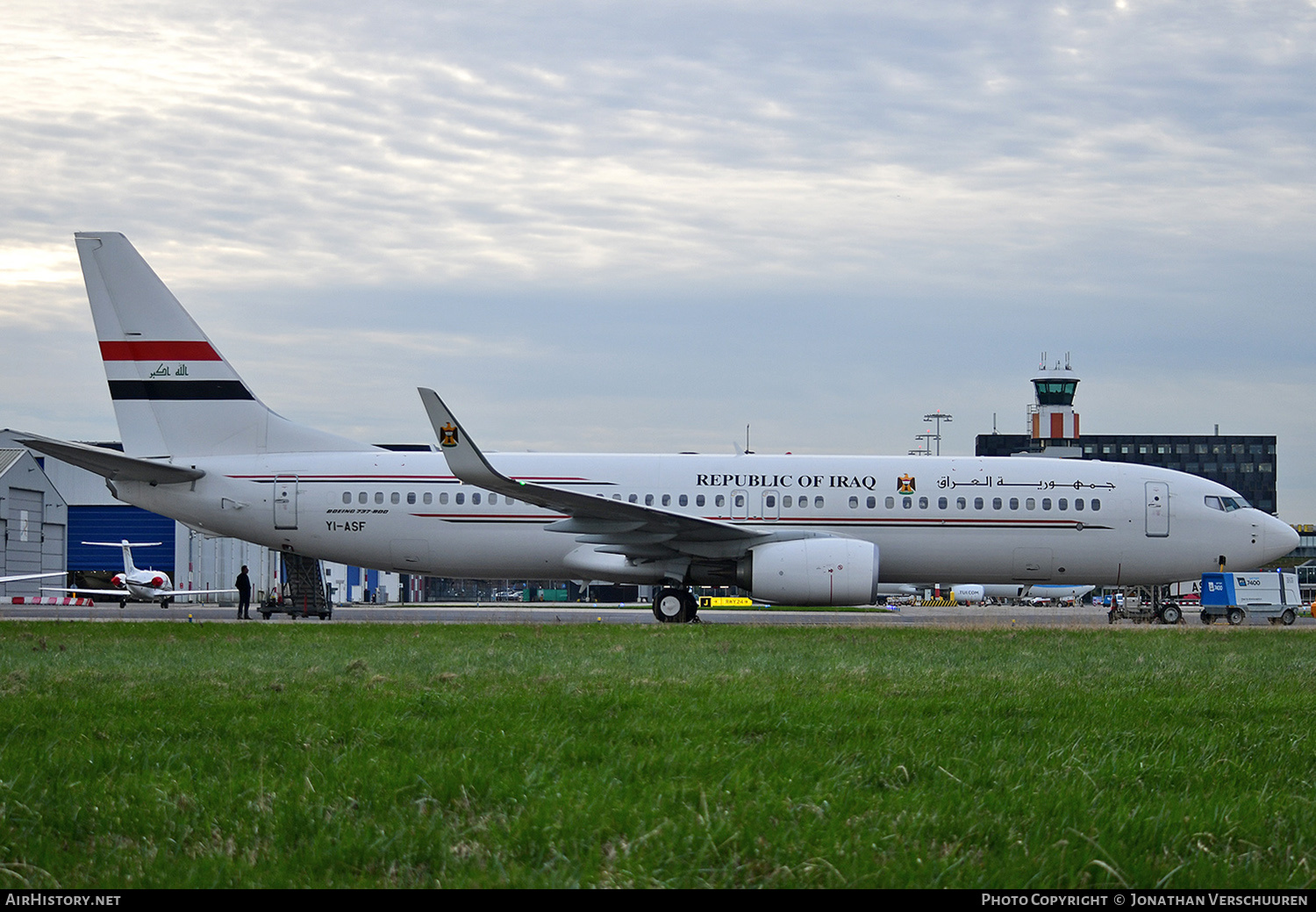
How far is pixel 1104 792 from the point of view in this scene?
5.02m

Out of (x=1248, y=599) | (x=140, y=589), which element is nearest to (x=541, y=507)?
(x=1248, y=599)

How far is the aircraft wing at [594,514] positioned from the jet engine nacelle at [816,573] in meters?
0.82

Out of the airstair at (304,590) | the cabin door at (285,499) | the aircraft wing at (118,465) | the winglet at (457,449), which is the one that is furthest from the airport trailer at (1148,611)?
the aircraft wing at (118,465)

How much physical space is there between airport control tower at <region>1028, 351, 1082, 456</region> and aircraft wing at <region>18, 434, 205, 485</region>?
86.6 metres

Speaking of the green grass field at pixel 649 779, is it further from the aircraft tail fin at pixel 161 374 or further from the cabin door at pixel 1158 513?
the cabin door at pixel 1158 513

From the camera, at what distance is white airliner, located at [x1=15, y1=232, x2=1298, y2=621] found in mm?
23500

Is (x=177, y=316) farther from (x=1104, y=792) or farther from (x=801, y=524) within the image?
(x=1104, y=792)

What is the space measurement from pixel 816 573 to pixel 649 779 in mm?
16647

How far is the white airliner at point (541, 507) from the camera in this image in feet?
77.1

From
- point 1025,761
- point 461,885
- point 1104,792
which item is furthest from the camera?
point 1025,761

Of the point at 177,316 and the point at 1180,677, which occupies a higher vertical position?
the point at 177,316

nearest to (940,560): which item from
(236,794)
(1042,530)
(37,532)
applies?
(1042,530)

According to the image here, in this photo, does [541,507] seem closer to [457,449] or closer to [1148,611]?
[457,449]

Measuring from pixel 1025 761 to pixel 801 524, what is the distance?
17.7 metres
